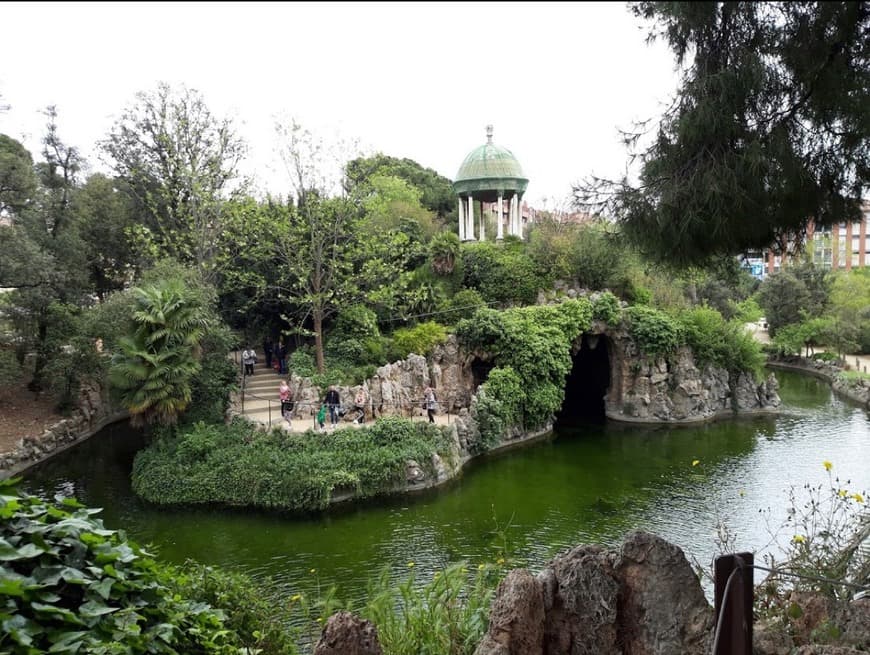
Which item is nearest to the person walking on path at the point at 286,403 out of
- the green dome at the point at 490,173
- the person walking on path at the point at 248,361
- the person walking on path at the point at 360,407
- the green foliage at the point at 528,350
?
the person walking on path at the point at 360,407

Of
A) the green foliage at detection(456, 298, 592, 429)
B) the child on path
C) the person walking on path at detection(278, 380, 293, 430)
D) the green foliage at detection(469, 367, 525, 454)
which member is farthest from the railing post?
the green foliage at detection(456, 298, 592, 429)

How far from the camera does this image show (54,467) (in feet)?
57.8

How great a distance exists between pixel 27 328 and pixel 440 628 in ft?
64.1

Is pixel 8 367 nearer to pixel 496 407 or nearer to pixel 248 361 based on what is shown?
pixel 248 361

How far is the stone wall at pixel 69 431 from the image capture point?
17.2 m

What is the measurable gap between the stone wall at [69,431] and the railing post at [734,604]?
1770cm

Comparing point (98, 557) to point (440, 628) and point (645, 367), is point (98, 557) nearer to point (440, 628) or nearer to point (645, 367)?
point (440, 628)

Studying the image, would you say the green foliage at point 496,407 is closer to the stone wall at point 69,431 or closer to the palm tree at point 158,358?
the palm tree at point 158,358

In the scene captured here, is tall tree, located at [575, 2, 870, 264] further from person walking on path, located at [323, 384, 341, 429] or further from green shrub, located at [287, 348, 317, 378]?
green shrub, located at [287, 348, 317, 378]

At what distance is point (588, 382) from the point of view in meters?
26.2

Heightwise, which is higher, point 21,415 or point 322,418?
point 322,418

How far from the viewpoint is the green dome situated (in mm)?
27359

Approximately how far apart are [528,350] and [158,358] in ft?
Result: 33.7

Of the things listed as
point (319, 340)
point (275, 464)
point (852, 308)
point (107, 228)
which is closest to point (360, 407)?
point (275, 464)
